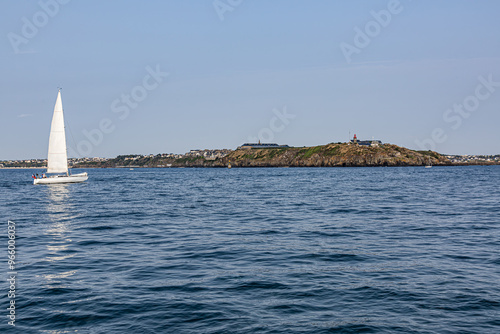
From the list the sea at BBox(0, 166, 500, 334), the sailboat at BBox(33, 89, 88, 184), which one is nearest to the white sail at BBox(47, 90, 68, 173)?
the sailboat at BBox(33, 89, 88, 184)

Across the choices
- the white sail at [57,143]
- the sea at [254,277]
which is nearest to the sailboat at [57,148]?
the white sail at [57,143]

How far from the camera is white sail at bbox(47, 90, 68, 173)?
84.2 m

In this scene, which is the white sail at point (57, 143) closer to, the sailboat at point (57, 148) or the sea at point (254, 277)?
the sailboat at point (57, 148)

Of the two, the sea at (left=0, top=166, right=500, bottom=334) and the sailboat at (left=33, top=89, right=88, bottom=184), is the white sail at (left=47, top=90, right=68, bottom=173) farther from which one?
the sea at (left=0, top=166, right=500, bottom=334)

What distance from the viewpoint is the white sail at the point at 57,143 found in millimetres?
84188

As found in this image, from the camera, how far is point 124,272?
50.9 ft

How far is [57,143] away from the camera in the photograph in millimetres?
85375

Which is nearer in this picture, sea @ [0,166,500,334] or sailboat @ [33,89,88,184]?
sea @ [0,166,500,334]

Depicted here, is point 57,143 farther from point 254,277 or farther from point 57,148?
point 254,277

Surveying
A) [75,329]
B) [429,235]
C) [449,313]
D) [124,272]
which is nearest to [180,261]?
[124,272]

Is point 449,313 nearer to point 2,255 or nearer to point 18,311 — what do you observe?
point 18,311

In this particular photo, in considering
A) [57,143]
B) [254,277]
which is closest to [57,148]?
[57,143]

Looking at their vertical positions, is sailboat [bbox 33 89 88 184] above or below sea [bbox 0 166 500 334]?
above

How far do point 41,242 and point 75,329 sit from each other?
13.7 m
